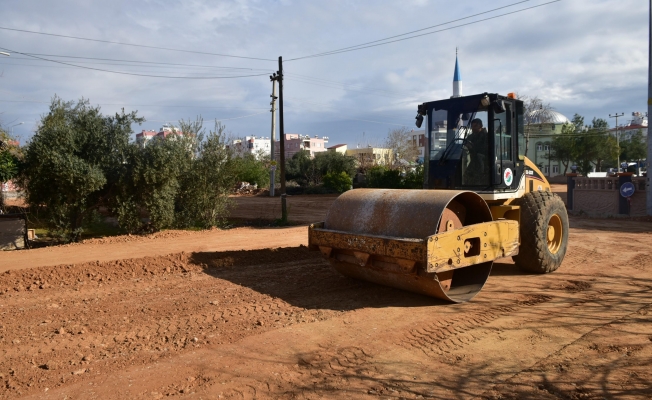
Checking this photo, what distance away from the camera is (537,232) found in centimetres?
794

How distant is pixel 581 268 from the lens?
9117mm

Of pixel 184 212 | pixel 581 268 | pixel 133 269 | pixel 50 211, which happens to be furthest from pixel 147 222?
pixel 581 268

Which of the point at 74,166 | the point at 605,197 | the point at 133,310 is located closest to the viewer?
the point at 133,310

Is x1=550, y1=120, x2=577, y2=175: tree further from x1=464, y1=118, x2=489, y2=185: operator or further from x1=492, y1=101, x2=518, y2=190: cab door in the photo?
x1=464, y1=118, x2=489, y2=185: operator

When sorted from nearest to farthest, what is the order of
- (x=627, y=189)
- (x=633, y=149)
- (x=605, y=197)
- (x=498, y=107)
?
1. (x=498, y=107)
2. (x=627, y=189)
3. (x=605, y=197)
4. (x=633, y=149)

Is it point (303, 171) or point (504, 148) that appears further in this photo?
point (303, 171)

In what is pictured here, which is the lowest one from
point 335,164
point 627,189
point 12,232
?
point 12,232

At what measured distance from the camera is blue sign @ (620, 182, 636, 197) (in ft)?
65.3

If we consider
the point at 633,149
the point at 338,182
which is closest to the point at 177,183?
the point at 338,182

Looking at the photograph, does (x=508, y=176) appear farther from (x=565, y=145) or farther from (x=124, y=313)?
(x=565, y=145)

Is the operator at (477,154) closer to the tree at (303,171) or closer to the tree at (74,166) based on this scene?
the tree at (74,166)

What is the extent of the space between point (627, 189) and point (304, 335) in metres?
19.1

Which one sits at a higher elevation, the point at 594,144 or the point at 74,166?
the point at 594,144

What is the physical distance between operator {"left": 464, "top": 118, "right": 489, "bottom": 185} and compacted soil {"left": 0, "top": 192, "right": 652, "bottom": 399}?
166 centimetres
